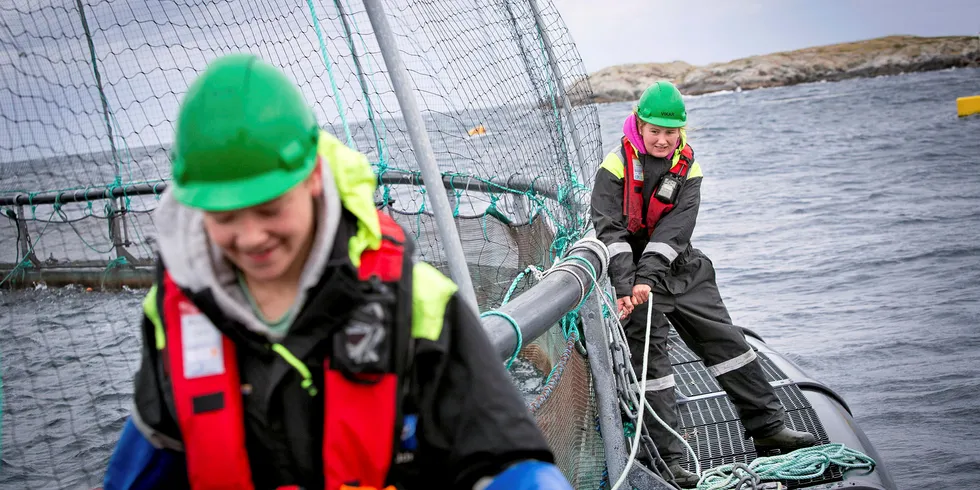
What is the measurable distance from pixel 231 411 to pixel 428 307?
15.5 inches

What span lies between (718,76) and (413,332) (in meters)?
141

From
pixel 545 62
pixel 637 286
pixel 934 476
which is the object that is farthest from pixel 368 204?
pixel 934 476

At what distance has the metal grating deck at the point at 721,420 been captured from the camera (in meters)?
5.26

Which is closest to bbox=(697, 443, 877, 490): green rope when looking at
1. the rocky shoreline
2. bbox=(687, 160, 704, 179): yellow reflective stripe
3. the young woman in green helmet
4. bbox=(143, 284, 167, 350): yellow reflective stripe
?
the young woman in green helmet

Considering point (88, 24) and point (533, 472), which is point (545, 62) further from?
point (533, 472)

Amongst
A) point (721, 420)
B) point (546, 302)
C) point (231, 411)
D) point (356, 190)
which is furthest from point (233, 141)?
point (721, 420)

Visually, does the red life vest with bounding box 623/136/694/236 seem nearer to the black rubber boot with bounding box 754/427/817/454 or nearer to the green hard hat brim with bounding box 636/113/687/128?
the green hard hat brim with bounding box 636/113/687/128

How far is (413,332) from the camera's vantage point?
1.63 meters

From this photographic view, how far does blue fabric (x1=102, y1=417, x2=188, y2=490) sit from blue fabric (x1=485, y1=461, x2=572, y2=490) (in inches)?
24.6

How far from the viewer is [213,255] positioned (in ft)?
5.40

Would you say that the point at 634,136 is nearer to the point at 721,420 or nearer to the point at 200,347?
the point at 721,420

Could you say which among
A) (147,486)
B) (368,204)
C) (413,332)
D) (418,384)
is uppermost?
(368,204)

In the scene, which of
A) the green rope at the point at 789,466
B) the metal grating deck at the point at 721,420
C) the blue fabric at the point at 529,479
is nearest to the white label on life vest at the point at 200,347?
the blue fabric at the point at 529,479

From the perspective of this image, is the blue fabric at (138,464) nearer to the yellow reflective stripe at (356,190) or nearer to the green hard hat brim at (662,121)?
the yellow reflective stripe at (356,190)
